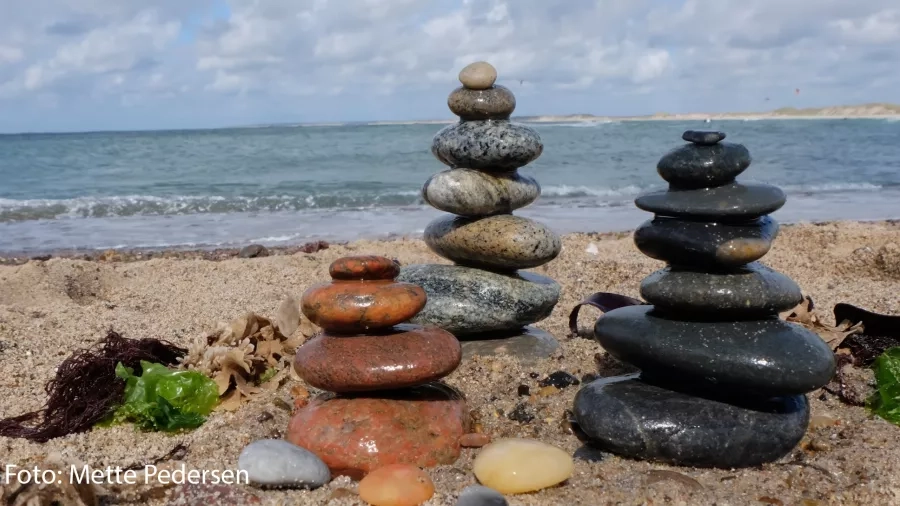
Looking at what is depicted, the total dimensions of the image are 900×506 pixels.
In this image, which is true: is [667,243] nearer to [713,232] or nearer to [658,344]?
[713,232]

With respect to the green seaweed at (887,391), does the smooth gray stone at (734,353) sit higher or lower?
higher

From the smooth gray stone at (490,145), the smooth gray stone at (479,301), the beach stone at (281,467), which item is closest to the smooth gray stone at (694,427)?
the beach stone at (281,467)

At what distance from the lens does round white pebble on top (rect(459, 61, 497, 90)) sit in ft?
18.7

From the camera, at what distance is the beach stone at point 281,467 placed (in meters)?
3.45

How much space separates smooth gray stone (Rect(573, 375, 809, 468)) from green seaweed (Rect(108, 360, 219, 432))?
2.18 m

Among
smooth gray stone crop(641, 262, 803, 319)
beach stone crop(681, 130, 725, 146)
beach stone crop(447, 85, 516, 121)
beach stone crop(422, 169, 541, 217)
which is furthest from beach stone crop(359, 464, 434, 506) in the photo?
beach stone crop(447, 85, 516, 121)

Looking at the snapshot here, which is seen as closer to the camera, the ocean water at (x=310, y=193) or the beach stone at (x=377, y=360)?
the beach stone at (x=377, y=360)

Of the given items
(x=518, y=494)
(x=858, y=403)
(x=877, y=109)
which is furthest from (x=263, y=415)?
(x=877, y=109)

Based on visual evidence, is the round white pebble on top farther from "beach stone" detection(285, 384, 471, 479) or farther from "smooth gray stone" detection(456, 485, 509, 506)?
"smooth gray stone" detection(456, 485, 509, 506)

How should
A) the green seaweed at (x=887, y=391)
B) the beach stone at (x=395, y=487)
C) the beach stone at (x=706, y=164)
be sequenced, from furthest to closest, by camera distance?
1. the green seaweed at (x=887, y=391)
2. the beach stone at (x=706, y=164)
3. the beach stone at (x=395, y=487)

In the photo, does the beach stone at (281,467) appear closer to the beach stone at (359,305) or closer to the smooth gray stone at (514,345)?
the beach stone at (359,305)

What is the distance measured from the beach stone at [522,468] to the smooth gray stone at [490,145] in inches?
99.1

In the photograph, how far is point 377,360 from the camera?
12.8 ft

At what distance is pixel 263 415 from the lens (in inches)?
173
